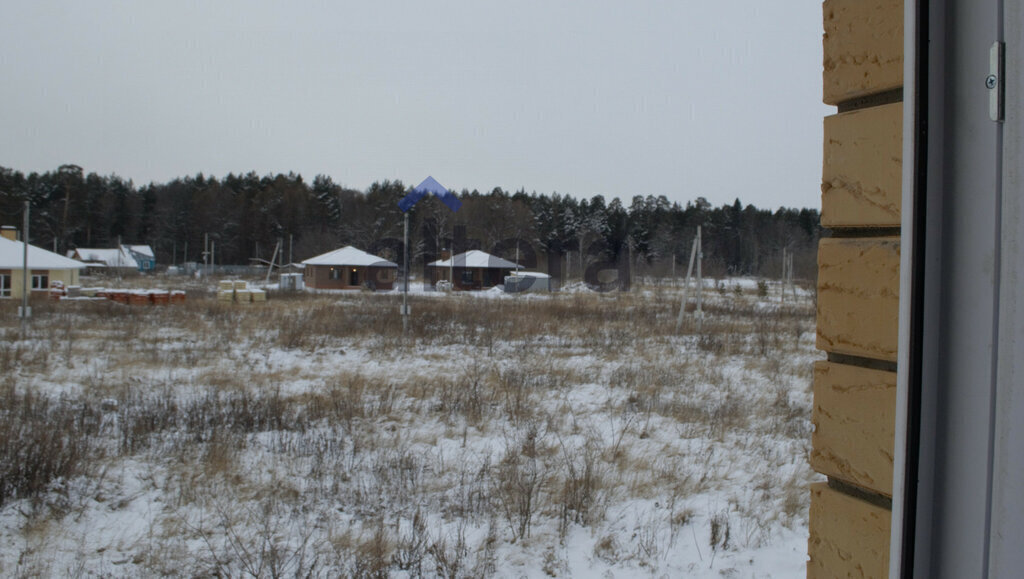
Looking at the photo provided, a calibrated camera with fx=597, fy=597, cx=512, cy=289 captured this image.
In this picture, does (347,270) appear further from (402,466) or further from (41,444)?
(402,466)

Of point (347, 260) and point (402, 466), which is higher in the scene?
point (347, 260)

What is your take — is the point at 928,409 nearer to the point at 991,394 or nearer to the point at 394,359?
the point at 991,394

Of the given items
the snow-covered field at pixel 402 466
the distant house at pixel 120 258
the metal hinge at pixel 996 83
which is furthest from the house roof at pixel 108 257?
the metal hinge at pixel 996 83

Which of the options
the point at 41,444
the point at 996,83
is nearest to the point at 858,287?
the point at 996,83

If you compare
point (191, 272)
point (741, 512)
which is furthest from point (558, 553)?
point (191, 272)

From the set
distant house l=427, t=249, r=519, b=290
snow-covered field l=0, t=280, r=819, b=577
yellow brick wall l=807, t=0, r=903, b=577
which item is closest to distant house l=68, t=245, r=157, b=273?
distant house l=427, t=249, r=519, b=290

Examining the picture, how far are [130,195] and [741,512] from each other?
7870 centimetres

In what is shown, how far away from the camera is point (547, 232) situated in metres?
69.6

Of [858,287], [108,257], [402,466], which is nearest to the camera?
[858,287]

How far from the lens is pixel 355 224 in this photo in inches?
2574

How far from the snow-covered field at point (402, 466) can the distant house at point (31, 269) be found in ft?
65.5

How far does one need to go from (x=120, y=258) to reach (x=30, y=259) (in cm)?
2476

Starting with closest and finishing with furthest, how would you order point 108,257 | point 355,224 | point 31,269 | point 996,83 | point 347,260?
point 996,83, point 31,269, point 347,260, point 108,257, point 355,224

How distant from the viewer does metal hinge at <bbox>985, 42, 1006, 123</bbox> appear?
0.80 metres
